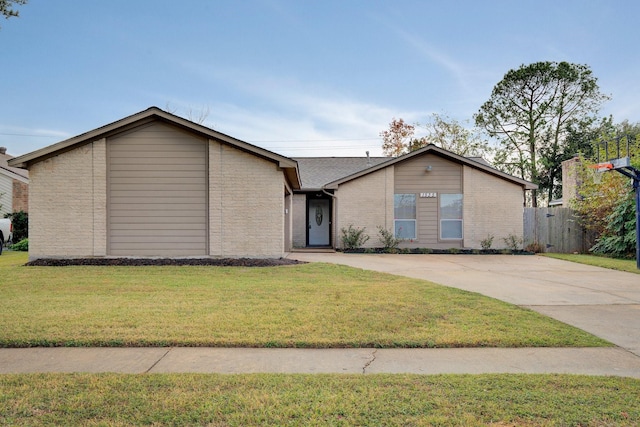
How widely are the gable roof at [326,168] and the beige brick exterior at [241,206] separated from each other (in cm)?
704

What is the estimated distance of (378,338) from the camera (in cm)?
497

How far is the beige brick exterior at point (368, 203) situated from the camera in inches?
712

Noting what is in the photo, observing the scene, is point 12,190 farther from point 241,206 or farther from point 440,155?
point 440,155

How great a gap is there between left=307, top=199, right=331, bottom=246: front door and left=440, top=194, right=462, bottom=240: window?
5.72m

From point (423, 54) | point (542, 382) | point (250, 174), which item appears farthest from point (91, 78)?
point (542, 382)

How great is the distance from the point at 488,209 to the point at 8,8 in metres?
16.9

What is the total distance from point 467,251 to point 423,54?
8.53 metres

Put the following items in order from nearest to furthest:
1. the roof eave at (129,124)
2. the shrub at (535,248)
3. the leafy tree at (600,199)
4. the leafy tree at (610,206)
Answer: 1. the roof eave at (129,124)
2. the leafy tree at (610,206)
3. the leafy tree at (600,199)
4. the shrub at (535,248)

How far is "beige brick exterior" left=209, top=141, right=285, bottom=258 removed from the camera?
12719 millimetres

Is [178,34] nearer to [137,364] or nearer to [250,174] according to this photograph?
[250,174]

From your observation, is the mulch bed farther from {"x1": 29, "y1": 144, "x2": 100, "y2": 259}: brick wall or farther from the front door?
the front door

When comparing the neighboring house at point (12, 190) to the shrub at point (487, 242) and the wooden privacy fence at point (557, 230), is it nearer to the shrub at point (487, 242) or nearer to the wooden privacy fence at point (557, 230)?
the shrub at point (487, 242)

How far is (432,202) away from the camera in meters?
18.0

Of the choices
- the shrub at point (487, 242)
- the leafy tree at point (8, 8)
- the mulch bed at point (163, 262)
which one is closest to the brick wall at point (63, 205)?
the mulch bed at point (163, 262)
